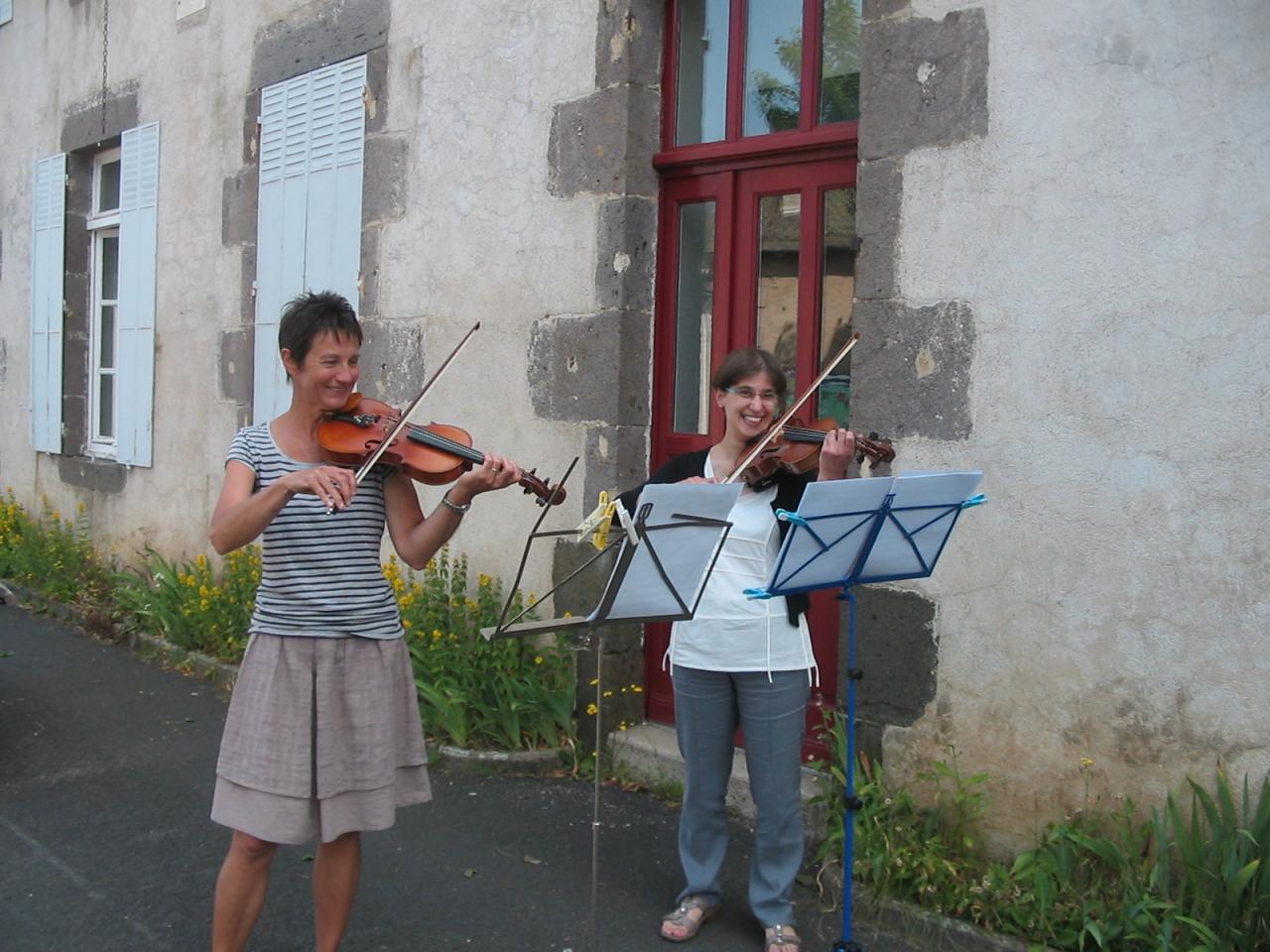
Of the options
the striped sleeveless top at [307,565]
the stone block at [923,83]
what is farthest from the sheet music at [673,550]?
the stone block at [923,83]

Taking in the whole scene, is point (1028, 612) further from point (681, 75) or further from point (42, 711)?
point (42, 711)

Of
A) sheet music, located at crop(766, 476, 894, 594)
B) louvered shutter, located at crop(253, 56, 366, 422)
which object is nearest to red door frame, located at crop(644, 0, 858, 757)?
sheet music, located at crop(766, 476, 894, 594)

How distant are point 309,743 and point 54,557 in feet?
20.7

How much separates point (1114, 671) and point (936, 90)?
6.04 feet

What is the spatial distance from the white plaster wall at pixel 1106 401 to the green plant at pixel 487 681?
1578 mm

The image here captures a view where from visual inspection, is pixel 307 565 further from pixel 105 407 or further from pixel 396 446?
pixel 105 407

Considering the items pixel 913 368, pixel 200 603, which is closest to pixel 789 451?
pixel 913 368

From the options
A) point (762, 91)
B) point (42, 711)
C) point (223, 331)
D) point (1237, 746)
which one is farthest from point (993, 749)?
point (223, 331)

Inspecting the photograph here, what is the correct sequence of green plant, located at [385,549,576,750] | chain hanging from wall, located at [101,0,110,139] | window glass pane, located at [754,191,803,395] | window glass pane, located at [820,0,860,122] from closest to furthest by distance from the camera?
window glass pane, located at [820,0,860,122]
window glass pane, located at [754,191,803,395]
green plant, located at [385,549,576,750]
chain hanging from wall, located at [101,0,110,139]

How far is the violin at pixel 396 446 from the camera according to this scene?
2.96 metres

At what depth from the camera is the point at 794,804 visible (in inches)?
133

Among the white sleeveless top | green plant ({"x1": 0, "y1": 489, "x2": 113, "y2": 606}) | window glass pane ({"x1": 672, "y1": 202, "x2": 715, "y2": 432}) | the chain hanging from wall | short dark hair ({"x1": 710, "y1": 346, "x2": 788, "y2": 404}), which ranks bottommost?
green plant ({"x1": 0, "y1": 489, "x2": 113, "y2": 606})

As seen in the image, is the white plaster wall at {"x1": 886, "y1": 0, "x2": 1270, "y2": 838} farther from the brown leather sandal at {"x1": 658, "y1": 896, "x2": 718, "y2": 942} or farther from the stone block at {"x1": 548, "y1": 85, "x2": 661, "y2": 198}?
the stone block at {"x1": 548, "y1": 85, "x2": 661, "y2": 198}

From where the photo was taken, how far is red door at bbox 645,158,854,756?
4.44 metres
